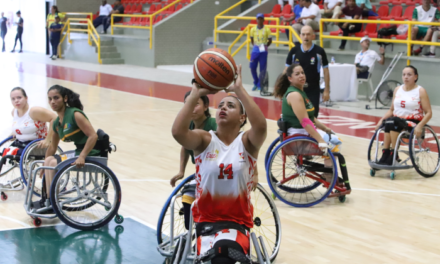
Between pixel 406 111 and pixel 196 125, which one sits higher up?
pixel 196 125

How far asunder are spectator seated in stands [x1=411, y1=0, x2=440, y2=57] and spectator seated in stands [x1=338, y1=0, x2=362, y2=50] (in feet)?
5.09

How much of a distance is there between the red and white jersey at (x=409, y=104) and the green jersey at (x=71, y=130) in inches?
140

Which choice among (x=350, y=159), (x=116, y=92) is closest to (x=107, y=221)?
(x=350, y=159)

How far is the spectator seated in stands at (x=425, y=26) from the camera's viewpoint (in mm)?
12305

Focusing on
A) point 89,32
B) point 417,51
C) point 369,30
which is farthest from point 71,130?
point 89,32

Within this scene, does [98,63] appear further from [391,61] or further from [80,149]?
[80,149]

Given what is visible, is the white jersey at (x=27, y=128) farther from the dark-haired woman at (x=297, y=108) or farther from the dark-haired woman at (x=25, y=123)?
the dark-haired woman at (x=297, y=108)

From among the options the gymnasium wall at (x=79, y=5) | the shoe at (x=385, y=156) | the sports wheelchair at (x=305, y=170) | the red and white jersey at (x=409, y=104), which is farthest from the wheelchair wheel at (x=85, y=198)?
the gymnasium wall at (x=79, y=5)

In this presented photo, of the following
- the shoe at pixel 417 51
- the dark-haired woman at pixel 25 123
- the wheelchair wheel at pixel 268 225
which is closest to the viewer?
the wheelchair wheel at pixel 268 225

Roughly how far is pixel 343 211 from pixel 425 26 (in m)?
8.55

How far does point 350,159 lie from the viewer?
24.6 ft

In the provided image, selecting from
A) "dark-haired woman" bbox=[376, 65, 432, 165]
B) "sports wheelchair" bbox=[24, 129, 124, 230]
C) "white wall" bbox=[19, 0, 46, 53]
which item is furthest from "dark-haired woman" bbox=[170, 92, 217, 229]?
"white wall" bbox=[19, 0, 46, 53]

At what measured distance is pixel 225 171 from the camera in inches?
126

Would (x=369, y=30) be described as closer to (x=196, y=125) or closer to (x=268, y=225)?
(x=268, y=225)
